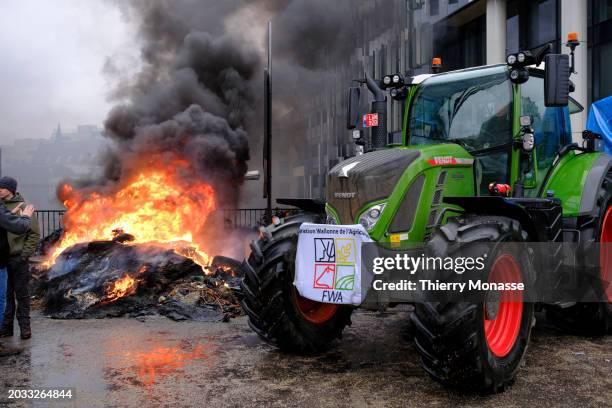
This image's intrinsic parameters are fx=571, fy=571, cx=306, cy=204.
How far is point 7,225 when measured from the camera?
6.05m

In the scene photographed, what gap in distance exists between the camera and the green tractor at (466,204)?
441cm

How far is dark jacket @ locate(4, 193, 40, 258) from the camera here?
6445mm

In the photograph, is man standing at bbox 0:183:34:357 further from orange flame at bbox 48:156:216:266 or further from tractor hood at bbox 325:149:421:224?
orange flame at bbox 48:156:216:266

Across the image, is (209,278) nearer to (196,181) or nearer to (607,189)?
(196,181)

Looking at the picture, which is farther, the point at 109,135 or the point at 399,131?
the point at 109,135

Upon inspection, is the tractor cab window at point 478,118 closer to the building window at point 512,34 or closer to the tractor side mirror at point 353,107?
the tractor side mirror at point 353,107

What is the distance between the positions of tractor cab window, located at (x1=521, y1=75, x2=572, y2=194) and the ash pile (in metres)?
4.23

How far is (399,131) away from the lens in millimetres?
6547

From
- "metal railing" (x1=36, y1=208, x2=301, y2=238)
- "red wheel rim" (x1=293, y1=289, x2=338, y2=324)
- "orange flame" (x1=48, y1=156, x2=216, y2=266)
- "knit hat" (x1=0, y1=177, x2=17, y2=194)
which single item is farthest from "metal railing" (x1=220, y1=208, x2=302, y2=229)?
"red wheel rim" (x1=293, y1=289, x2=338, y2=324)

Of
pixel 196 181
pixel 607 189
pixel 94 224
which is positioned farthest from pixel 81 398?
pixel 196 181

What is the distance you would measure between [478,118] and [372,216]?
171 cm

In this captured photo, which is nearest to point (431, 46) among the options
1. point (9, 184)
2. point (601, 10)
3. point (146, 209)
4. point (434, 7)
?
point (434, 7)

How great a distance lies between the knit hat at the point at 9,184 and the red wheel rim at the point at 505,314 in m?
5.31

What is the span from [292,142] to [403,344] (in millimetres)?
8913
